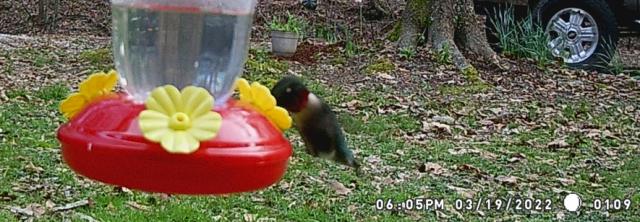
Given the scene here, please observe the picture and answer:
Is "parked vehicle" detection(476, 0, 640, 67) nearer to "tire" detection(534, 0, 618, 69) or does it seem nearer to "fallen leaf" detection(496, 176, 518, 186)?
"tire" detection(534, 0, 618, 69)

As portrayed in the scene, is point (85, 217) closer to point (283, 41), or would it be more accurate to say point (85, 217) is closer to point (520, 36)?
point (283, 41)

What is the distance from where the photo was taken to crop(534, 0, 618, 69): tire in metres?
9.47

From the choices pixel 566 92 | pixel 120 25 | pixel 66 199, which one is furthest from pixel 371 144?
pixel 120 25

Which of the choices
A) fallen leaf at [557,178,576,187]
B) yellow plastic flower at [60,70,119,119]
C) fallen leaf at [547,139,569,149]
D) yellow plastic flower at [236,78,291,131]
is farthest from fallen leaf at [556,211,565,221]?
yellow plastic flower at [60,70,119,119]

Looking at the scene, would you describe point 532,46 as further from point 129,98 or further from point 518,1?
point 129,98

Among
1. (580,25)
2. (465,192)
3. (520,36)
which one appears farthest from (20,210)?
(580,25)

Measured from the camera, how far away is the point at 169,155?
151 cm

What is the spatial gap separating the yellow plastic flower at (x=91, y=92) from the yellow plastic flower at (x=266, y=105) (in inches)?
9.9

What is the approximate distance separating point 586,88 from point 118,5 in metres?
7.06

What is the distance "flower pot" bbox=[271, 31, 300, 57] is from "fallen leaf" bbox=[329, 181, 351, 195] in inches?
181

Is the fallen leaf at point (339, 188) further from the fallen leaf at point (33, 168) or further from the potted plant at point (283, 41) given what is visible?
the potted plant at point (283, 41)

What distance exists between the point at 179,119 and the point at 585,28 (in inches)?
340

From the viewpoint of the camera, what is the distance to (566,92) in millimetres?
8188

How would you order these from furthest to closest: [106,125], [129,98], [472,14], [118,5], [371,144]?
[472,14] < [371,144] < [118,5] < [129,98] < [106,125]
